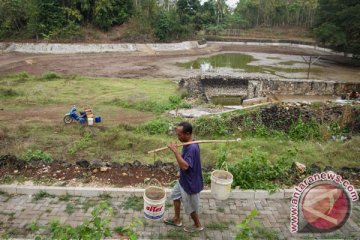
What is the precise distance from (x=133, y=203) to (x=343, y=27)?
3168 centimetres

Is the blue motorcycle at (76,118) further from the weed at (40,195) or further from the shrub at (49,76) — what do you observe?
the shrub at (49,76)

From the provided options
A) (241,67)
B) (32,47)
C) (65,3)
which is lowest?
(241,67)

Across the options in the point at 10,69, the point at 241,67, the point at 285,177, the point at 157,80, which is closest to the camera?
the point at 285,177

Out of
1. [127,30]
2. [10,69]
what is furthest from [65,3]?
[10,69]

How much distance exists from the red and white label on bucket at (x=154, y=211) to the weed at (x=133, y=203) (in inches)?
20.5

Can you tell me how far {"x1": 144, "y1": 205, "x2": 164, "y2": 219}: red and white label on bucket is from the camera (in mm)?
4961

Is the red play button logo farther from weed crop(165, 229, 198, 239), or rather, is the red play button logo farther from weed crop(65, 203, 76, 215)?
weed crop(65, 203, 76, 215)

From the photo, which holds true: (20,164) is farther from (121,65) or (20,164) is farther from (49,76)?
(121,65)

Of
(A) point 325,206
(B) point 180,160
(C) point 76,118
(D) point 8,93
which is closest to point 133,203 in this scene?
(B) point 180,160

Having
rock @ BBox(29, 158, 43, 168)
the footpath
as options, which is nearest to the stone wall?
A: rock @ BBox(29, 158, 43, 168)

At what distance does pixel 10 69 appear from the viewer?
2308 centimetres

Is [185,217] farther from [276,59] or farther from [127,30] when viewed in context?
[127,30]

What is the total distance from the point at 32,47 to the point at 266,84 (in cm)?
2394

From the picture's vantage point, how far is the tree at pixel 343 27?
94.5ft
